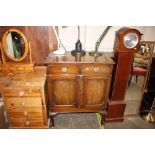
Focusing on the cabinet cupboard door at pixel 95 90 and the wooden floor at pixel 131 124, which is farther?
the wooden floor at pixel 131 124

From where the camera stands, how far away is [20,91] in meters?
1.75

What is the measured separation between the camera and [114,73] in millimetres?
2053

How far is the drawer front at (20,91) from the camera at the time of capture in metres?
1.73

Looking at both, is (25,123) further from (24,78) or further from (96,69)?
(96,69)

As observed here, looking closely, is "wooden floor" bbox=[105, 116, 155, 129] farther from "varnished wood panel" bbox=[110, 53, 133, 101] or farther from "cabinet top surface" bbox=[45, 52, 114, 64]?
"cabinet top surface" bbox=[45, 52, 114, 64]

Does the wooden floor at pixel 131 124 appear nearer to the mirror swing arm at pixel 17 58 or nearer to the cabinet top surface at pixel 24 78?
the cabinet top surface at pixel 24 78

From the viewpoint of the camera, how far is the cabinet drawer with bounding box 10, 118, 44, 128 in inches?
77.2

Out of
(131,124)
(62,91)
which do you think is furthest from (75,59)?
(131,124)

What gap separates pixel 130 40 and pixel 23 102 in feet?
5.24

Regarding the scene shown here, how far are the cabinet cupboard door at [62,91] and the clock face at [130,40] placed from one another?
2.65 ft

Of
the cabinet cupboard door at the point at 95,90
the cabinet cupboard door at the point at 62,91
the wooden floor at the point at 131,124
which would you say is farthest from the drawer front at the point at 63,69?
the wooden floor at the point at 131,124
